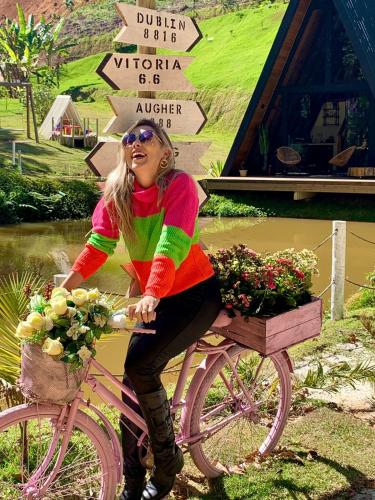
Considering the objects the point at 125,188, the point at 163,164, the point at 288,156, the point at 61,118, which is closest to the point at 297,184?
the point at 288,156

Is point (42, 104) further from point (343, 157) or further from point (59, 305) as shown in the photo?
→ point (59, 305)

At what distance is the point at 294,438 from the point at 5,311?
187cm

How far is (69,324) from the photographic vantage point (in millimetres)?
2832

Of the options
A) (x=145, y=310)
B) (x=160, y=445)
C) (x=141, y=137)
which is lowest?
(x=160, y=445)

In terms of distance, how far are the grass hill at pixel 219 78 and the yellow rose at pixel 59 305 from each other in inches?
757

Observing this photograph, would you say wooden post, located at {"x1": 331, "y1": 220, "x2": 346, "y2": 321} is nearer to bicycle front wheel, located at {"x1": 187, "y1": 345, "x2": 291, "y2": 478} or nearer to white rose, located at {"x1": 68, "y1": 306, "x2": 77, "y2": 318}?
bicycle front wheel, located at {"x1": 187, "y1": 345, "x2": 291, "y2": 478}

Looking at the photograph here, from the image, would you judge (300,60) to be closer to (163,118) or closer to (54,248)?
(54,248)

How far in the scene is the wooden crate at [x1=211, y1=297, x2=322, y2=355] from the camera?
3500 millimetres

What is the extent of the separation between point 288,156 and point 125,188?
17.2 metres

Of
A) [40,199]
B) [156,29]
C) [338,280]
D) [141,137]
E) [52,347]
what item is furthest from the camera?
[40,199]

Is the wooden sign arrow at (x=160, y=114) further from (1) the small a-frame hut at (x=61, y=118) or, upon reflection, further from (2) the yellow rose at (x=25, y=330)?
(1) the small a-frame hut at (x=61, y=118)

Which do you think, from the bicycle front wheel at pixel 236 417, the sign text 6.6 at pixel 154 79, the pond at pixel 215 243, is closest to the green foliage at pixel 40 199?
the pond at pixel 215 243

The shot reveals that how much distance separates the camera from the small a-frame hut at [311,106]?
1886 cm

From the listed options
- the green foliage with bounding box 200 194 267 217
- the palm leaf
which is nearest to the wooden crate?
A: the palm leaf
